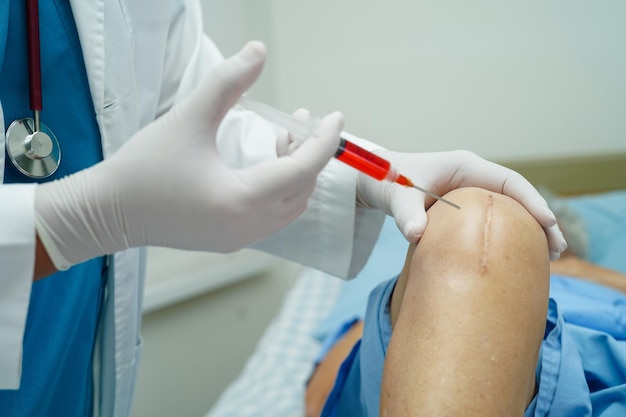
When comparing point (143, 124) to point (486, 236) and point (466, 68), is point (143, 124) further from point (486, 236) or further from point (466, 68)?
point (466, 68)

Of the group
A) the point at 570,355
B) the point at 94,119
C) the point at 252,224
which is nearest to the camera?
the point at 252,224

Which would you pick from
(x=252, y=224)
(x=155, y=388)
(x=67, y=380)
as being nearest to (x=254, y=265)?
(x=155, y=388)

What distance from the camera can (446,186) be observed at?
849 millimetres

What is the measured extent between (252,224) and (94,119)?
0.40 metres

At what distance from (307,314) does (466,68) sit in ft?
3.00

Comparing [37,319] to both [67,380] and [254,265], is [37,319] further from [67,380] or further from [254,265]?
[254,265]

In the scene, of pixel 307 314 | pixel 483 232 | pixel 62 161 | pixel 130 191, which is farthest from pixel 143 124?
pixel 307 314

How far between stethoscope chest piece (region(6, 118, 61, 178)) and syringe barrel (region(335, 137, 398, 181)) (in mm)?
398

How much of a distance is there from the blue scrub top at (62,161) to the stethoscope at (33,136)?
0.02 m

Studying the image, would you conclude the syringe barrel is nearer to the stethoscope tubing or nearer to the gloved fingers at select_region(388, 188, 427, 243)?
the gloved fingers at select_region(388, 188, 427, 243)

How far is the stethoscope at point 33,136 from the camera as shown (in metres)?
0.76

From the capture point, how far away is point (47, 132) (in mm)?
798

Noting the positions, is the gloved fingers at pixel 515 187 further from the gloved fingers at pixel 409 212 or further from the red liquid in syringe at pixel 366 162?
the red liquid in syringe at pixel 366 162

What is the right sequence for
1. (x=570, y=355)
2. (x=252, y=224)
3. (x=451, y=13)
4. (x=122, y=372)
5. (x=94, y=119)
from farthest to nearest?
(x=451, y=13), (x=122, y=372), (x=94, y=119), (x=570, y=355), (x=252, y=224)
